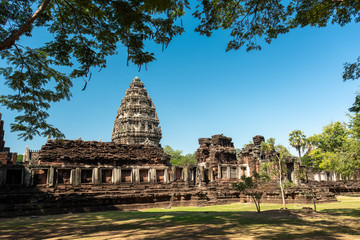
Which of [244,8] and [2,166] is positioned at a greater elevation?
[244,8]

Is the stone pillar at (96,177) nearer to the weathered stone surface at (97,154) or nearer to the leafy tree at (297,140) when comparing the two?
the weathered stone surface at (97,154)

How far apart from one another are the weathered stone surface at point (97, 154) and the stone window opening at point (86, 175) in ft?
2.69

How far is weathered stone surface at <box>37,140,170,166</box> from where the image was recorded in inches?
844

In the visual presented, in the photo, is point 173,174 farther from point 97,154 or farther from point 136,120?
point 136,120

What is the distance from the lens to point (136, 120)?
5272cm

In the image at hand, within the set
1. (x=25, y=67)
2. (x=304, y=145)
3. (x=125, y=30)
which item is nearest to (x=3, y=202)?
(x=25, y=67)

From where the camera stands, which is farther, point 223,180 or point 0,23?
point 223,180

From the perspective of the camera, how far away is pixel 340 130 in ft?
145

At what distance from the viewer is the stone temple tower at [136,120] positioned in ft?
170

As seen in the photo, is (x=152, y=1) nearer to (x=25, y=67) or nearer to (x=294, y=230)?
(x=25, y=67)

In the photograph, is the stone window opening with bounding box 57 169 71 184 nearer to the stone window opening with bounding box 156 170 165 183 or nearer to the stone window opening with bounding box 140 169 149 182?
the stone window opening with bounding box 140 169 149 182

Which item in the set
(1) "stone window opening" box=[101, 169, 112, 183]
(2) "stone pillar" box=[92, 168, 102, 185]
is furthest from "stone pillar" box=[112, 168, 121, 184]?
(2) "stone pillar" box=[92, 168, 102, 185]

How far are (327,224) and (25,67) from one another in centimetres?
1249

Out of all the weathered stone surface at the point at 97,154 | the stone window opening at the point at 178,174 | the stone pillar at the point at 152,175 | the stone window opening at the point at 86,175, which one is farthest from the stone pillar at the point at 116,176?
the stone window opening at the point at 178,174
